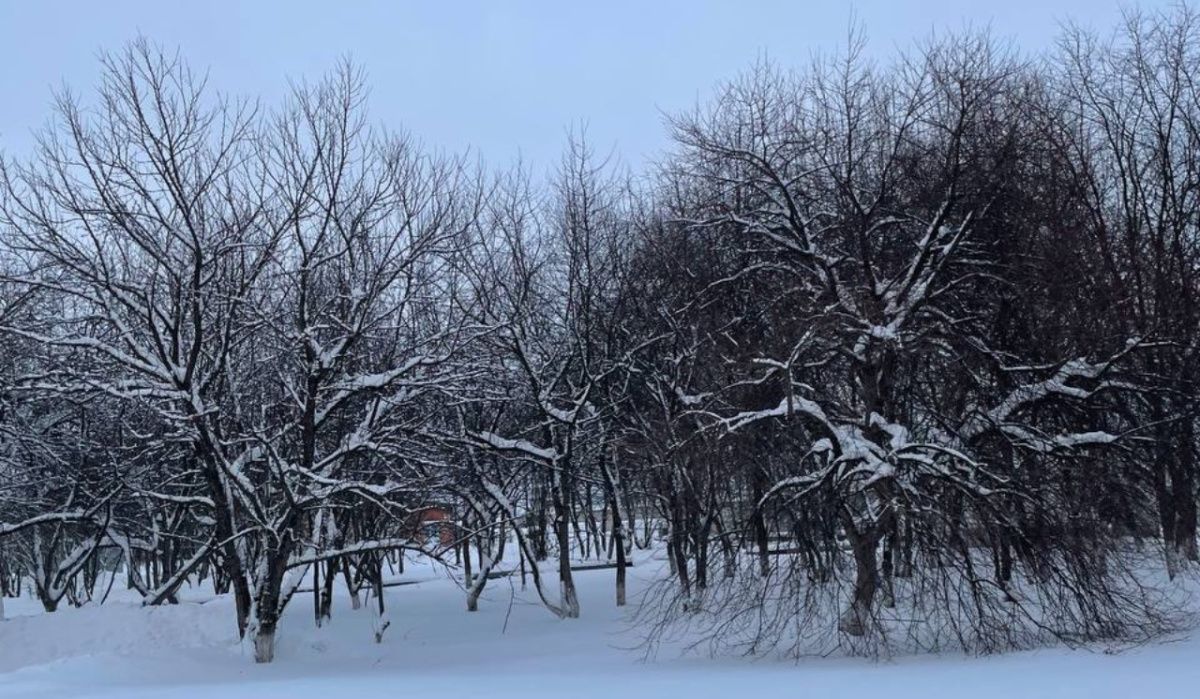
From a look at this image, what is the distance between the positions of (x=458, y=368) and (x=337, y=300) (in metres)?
2.42

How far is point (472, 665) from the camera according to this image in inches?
600

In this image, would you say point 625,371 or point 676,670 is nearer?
point 676,670

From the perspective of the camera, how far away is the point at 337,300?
16.3 meters

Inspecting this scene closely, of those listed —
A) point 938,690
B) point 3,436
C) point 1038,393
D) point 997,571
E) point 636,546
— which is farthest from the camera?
point 636,546

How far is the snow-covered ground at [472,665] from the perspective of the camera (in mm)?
9758

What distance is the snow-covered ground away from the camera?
32.0 ft

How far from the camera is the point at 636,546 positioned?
4744 centimetres

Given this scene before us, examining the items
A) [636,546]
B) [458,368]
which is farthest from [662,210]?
[636,546]

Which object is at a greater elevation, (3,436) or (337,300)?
(337,300)

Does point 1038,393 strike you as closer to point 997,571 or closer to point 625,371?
point 997,571

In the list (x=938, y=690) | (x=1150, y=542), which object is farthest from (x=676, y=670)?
(x=1150, y=542)

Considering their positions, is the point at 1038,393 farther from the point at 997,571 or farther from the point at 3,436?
the point at 3,436

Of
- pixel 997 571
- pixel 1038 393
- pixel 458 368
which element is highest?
pixel 458 368

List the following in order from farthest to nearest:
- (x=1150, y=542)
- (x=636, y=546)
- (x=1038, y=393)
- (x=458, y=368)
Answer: (x=636, y=546) < (x=458, y=368) < (x=1150, y=542) < (x=1038, y=393)
